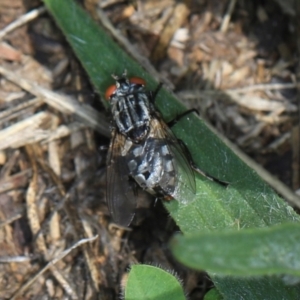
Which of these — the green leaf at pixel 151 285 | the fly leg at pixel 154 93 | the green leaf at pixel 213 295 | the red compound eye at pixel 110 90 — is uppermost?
the red compound eye at pixel 110 90

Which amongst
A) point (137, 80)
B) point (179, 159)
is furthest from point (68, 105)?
point (179, 159)

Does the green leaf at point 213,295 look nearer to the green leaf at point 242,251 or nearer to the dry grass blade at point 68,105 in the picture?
the green leaf at point 242,251

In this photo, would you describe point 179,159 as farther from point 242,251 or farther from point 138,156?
point 242,251

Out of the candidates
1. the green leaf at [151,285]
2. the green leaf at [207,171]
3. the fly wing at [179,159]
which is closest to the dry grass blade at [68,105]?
the green leaf at [207,171]

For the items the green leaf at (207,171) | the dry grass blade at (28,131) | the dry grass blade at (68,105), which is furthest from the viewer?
the dry grass blade at (68,105)

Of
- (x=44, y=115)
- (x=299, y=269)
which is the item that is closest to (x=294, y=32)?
(x=44, y=115)

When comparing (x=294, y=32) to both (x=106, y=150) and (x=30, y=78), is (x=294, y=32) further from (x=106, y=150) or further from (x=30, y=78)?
(x=30, y=78)
